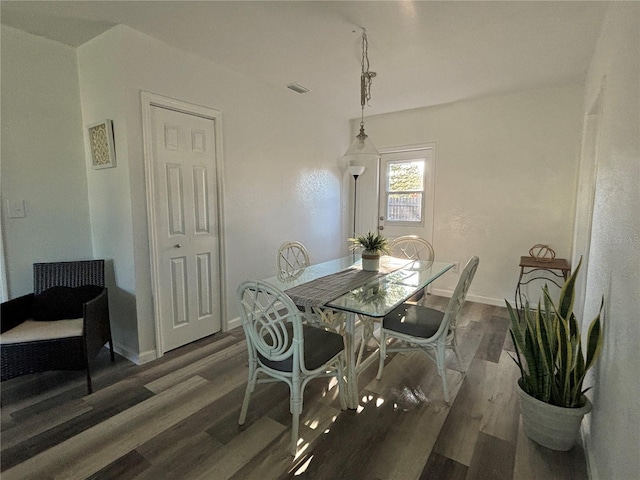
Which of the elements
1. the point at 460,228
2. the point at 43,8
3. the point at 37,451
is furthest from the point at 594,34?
the point at 37,451

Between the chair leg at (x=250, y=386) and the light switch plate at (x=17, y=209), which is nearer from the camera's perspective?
the chair leg at (x=250, y=386)

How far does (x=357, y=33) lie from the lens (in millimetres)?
2316

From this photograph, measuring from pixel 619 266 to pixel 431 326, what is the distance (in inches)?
40.2

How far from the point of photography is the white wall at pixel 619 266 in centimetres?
111

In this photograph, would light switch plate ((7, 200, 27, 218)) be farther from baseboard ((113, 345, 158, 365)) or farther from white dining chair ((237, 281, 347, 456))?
white dining chair ((237, 281, 347, 456))

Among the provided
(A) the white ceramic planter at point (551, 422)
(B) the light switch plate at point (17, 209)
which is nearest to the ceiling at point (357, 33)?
(B) the light switch plate at point (17, 209)

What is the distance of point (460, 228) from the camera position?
406 centimetres

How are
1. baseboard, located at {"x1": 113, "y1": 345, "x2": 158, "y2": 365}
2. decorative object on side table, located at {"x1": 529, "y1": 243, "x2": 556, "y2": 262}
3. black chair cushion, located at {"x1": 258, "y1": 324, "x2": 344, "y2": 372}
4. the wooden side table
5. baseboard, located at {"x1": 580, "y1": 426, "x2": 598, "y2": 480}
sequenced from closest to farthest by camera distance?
baseboard, located at {"x1": 580, "y1": 426, "x2": 598, "y2": 480}, black chair cushion, located at {"x1": 258, "y1": 324, "x2": 344, "y2": 372}, baseboard, located at {"x1": 113, "y1": 345, "x2": 158, "y2": 365}, the wooden side table, decorative object on side table, located at {"x1": 529, "y1": 243, "x2": 556, "y2": 262}

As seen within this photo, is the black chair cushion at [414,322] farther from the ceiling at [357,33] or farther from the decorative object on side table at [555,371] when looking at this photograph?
the ceiling at [357,33]

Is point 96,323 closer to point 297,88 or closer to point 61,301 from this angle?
point 61,301

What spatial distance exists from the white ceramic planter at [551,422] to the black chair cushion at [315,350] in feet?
3.35

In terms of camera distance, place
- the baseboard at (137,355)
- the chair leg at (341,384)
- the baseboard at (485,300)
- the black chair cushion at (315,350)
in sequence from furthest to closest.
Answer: the baseboard at (485,300)
the baseboard at (137,355)
the chair leg at (341,384)
the black chair cushion at (315,350)

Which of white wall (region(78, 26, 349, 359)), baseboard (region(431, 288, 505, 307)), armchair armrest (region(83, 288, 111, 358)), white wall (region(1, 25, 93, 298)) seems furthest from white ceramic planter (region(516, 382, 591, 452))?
white wall (region(1, 25, 93, 298))

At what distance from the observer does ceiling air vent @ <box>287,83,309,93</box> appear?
3361mm
